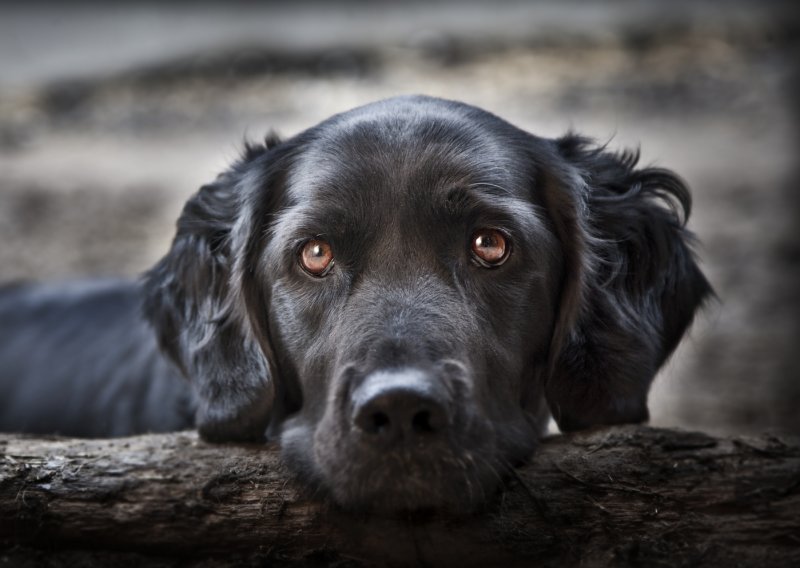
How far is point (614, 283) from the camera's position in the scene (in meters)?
3.93

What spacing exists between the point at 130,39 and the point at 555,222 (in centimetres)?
1264

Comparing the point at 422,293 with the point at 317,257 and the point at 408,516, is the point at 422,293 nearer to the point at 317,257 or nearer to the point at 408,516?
the point at 317,257

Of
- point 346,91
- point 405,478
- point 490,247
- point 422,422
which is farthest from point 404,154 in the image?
point 346,91

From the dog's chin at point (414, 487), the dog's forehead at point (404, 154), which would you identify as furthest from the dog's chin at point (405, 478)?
the dog's forehead at point (404, 154)

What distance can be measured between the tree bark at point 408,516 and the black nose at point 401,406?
1.03ft

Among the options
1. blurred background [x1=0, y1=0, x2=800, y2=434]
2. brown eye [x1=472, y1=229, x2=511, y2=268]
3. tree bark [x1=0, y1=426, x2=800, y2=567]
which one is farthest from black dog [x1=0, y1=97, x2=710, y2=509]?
blurred background [x1=0, y1=0, x2=800, y2=434]

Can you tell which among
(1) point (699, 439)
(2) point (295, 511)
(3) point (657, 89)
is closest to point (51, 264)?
(2) point (295, 511)

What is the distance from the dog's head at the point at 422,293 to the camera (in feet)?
10.0

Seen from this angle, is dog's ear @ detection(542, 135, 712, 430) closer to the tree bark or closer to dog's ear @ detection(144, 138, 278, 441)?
the tree bark

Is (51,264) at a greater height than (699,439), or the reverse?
(51,264)

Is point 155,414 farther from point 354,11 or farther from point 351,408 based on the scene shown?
point 354,11

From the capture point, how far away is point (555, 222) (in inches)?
155

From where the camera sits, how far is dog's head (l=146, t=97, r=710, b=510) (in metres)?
3.06

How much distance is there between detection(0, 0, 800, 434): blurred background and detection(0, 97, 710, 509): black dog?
5.55 meters
